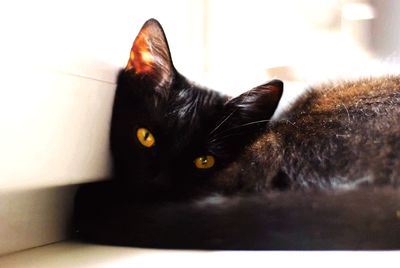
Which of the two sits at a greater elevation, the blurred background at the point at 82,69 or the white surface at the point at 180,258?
the blurred background at the point at 82,69

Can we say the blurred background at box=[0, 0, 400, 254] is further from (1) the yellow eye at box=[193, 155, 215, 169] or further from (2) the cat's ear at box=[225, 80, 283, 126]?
(1) the yellow eye at box=[193, 155, 215, 169]

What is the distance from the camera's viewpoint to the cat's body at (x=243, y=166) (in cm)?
68

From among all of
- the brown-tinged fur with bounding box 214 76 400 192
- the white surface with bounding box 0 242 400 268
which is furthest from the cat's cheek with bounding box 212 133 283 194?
the white surface with bounding box 0 242 400 268

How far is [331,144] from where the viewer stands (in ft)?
2.38

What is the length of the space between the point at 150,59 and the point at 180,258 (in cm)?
38

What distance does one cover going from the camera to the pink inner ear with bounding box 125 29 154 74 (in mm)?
880

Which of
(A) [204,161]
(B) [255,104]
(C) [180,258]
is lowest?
(C) [180,258]

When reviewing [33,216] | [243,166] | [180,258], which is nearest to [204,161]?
[243,166]

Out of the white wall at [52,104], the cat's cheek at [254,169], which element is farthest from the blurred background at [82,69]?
the cat's cheek at [254,169]

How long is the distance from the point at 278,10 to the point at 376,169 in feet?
1.99

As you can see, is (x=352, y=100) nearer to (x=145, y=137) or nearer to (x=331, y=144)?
(x=331, y=144)

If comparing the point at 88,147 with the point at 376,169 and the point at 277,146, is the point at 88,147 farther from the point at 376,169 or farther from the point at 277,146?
the point at 376,169

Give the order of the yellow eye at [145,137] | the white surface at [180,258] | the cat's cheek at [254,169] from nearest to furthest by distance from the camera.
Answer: the white surface at [180,258], the cat's cheek at [254,169], the yellow eye at [145,137]

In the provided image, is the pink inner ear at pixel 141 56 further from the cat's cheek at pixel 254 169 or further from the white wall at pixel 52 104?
the cat's cheek at pixel 254 169
